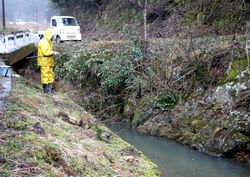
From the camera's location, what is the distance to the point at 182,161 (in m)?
9.91

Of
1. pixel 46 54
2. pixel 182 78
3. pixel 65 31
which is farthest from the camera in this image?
pixel 65 31

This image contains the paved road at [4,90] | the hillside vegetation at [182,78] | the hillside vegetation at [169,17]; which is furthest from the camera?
the hillside vegetation at [169,17]

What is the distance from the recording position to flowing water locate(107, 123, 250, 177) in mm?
9000

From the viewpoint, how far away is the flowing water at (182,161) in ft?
29.5

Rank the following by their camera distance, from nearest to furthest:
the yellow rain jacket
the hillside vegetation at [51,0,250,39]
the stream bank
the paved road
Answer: the paved road → the yellow rain jacket → the stream bank → the hillside vegetation at [51,0,250,39]

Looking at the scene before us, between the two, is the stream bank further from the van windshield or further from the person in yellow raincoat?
the van windshield

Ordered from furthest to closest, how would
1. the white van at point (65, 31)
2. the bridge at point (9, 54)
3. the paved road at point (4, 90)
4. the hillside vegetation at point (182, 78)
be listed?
the white van at point (65, 31) < the hillside vegetation at point (182, 78) < the bridge at point (9, 54) < the paved road at point (4, 90)

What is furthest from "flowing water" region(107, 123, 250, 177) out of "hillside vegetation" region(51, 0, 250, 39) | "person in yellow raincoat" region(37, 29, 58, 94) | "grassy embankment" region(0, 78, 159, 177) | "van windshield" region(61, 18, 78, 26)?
"van windshield" region(61, 18, 78, 26)

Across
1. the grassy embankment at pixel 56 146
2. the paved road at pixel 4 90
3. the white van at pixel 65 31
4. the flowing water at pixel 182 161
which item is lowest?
the flowing water at pixel 182 161

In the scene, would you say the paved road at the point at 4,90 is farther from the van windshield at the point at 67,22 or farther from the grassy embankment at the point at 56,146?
the van windshield at the point at 67,22

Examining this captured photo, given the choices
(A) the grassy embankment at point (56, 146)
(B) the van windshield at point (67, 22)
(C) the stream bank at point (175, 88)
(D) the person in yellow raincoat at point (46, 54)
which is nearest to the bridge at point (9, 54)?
(A) the grassy embankment at point (56, 146)

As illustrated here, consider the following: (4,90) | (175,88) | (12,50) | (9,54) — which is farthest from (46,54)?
(12,50)

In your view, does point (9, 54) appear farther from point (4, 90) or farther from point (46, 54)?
point (4, 90)

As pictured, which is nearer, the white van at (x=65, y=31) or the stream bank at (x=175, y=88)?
the stream bank at (x=175, y=88)
